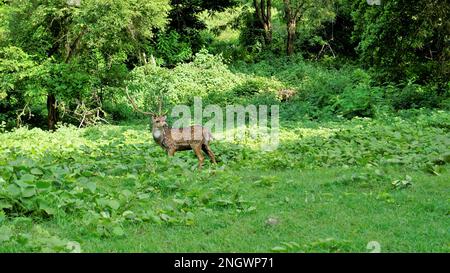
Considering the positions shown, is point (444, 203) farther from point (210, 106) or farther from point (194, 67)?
point (194, 67)

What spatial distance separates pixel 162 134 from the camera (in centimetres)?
1170

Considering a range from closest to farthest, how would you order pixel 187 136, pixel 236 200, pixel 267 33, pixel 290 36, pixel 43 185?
pixel 43 185 < pixel 236 200 < pixel 187 136 < pixel 290 36 < pixel 267 33

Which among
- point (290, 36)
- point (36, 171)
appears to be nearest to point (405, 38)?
point (290, 36)

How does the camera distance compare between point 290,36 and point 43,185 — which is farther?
point 290,36

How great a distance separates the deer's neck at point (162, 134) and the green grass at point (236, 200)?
15.8 inches

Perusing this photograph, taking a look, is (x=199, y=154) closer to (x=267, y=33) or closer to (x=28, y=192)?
(x=28, y=192)

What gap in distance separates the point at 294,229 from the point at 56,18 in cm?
1590

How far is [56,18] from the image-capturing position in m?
20.5

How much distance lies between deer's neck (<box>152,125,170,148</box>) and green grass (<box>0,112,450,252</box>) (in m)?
0.40

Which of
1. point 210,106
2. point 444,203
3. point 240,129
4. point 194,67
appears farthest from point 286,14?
point 444,203

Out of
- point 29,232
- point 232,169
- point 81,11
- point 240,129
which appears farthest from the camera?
point 81,11

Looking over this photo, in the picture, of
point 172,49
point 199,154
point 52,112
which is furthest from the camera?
point 172,49

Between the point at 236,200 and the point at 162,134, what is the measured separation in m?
3.85

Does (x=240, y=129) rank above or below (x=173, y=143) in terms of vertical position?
below
